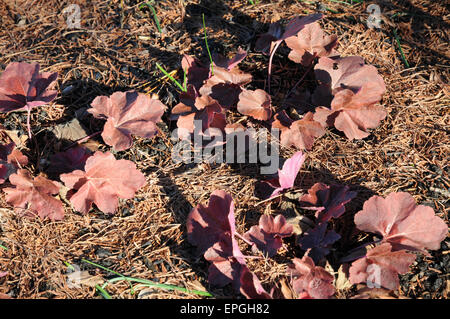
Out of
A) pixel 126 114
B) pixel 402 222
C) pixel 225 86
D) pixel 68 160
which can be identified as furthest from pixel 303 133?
pixel 68 160

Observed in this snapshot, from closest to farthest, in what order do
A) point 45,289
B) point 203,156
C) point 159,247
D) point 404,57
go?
point 45,289, point 159,247, point 203,156, point 404,57

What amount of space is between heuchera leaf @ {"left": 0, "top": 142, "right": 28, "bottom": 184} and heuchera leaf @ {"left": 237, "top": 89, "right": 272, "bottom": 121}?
3.24 ft

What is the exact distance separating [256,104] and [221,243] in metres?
0.70

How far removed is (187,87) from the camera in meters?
2.04

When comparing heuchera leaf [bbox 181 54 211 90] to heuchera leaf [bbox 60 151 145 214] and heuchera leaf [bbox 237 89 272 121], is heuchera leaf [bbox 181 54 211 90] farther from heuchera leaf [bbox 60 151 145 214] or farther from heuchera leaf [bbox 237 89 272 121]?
heuchera leaf [bbox 60 151 145 214]

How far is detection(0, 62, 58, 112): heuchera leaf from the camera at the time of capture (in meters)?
1.84

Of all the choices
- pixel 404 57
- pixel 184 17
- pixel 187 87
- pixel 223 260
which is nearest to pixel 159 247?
pixel 223 260

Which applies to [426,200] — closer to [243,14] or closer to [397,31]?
[397,31]

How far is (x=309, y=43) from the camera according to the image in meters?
2.05

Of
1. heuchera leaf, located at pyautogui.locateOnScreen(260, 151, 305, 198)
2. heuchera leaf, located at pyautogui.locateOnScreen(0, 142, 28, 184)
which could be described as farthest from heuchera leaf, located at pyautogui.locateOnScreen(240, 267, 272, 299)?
heuchera leaf, located at pyautogui.locateOnScreen(0, 142, 28, 184)

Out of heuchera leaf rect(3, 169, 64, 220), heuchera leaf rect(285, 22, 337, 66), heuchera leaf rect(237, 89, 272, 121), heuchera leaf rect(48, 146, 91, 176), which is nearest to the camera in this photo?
heuchera leaf rect(3, 169, 64, 220)

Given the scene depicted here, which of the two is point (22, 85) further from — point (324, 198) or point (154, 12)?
point (324, 198)

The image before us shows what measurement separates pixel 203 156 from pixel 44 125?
77cm

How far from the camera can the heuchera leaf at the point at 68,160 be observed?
5.90 feet
